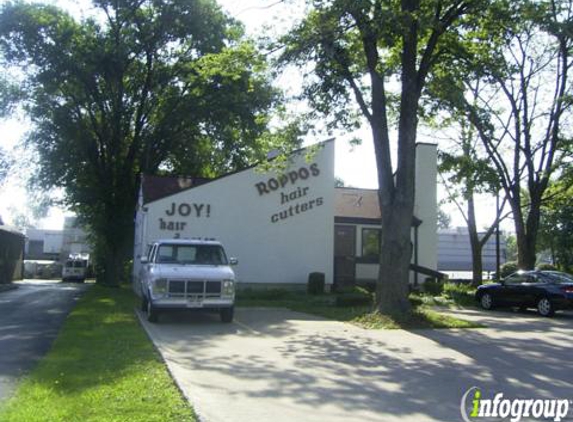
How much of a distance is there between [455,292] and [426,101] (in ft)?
27.9

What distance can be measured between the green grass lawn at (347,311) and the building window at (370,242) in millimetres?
5322

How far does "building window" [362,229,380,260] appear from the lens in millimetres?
30016

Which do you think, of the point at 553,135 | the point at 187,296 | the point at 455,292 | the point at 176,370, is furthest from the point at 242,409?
the point at 553,135

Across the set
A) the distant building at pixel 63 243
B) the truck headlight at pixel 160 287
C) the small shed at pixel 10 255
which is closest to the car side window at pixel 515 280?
the truck headlight at pixel 160 287

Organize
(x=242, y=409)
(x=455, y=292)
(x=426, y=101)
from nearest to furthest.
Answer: (x=242, y=409), (x=426, y=101), (x=455, y=292)

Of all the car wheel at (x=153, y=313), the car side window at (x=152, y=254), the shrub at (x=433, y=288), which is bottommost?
the car wheel at (x=153, y=313)

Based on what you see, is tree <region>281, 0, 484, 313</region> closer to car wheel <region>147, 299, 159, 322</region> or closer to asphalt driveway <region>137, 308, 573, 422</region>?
asphalt driveway <region>137, 308, 573, 422</region>

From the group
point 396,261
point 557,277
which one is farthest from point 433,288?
point 396,261

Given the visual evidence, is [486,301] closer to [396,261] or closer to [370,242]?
[396,261]

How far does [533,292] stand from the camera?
19953 millimetres

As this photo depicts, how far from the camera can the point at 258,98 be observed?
35344 mm

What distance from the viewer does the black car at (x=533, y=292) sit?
19.1m

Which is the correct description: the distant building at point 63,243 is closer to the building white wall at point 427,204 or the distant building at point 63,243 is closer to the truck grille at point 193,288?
the building white wall at point 427,204

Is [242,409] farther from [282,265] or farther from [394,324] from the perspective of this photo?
[282,265]
